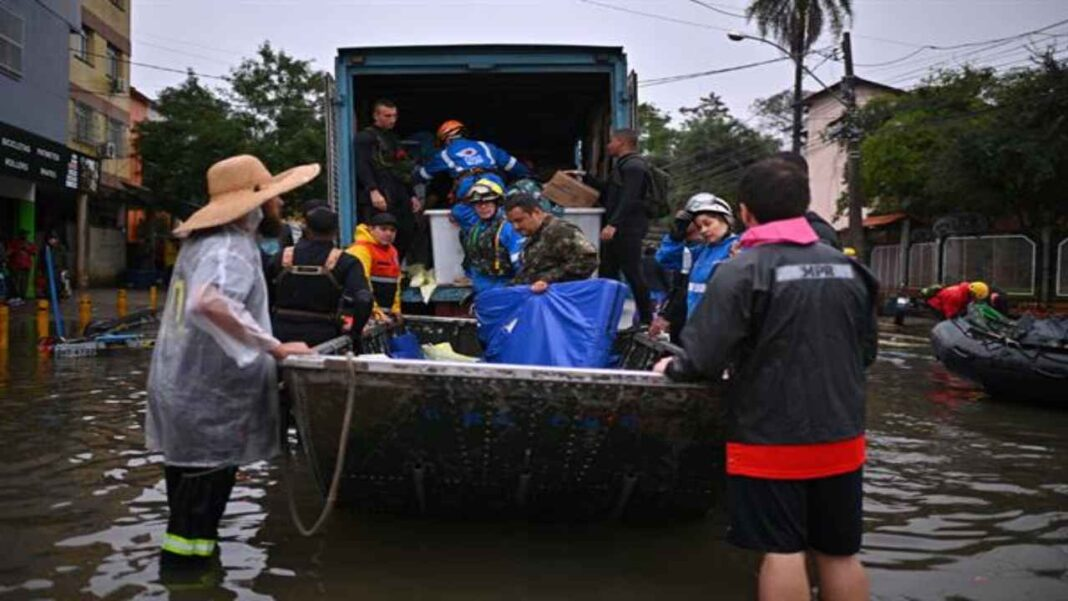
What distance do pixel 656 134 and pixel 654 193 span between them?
54.2m

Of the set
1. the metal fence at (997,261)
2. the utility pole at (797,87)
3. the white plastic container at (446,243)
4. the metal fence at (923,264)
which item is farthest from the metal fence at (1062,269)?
the white plastic container at (446,243)

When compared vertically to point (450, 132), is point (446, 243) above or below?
below

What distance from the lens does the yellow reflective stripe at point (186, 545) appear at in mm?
4141

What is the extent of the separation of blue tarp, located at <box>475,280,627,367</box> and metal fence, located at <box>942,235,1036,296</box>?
70.4 feet

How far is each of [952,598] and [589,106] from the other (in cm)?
679

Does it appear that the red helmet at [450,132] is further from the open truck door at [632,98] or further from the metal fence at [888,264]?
the metal fence at [888,264]

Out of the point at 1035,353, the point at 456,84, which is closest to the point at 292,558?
the point at 456,84

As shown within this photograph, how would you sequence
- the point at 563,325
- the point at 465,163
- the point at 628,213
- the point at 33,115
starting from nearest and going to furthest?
the point at 563,325 → the point at 628,213 → the point at 465,163 → the point at 33,115

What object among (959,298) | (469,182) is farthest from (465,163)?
(959,298)

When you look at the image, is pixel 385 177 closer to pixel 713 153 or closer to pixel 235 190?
pixel 235 190

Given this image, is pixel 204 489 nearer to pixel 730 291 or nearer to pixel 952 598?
pixel 730 291

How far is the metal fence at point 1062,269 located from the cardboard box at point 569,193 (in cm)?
1919

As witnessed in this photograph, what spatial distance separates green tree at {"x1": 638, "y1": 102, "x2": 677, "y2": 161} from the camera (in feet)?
186

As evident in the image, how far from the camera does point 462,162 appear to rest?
8.43 meters
